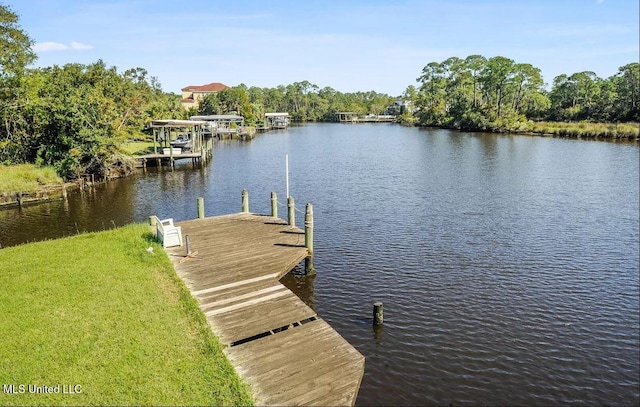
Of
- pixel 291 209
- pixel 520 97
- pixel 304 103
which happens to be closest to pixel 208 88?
pixel 304 103

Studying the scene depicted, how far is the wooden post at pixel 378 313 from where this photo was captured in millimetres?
13133

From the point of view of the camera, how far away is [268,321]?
37.8ft

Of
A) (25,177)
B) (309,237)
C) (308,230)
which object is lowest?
(309,237)

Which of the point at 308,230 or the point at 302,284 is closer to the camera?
the point at 302,284

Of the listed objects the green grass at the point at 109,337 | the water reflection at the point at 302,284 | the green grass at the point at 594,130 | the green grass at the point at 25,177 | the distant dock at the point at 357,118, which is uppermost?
the distant dock at the point at 357,118

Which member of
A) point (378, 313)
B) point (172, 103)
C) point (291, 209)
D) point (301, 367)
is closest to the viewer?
point (301, 367)

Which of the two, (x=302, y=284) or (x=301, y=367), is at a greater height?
(x=301, y=367)

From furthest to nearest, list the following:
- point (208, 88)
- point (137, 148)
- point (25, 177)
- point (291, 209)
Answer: point (208, 88), point (137, 148), point (25, 177), point (291, 209)

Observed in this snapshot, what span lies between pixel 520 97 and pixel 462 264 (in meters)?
99.4

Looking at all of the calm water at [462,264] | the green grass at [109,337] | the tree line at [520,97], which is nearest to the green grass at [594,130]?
the tree line at [520,97]

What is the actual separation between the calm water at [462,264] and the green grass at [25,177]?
7.60 ft

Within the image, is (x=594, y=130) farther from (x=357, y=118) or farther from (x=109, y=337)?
(x=357, y=118)

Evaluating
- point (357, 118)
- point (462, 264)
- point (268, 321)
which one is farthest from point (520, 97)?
point (268, 321)

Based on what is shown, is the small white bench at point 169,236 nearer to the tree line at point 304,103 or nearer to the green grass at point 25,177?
the green grass at point 25,177
